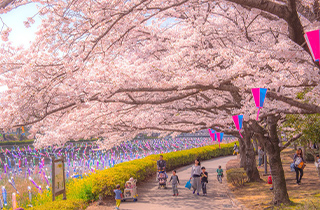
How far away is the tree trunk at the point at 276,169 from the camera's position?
30.7 feet

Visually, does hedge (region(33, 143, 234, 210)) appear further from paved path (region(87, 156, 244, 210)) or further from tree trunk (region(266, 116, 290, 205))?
tree trunk (region(266, 116, 290, 205))

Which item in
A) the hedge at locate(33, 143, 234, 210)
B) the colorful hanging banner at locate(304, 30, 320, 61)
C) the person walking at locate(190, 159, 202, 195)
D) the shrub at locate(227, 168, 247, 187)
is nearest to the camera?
the colorful hanging banner at locate(304, 30, 320, 61)

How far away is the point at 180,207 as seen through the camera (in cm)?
1001

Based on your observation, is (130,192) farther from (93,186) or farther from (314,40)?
(314,40)

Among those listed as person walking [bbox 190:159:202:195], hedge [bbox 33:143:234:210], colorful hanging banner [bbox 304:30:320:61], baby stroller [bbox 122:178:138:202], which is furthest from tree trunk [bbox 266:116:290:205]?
colorful hanging banner [bbox 304:30:320:61]

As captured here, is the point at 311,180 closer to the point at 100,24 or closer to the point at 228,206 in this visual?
the point at 228,206

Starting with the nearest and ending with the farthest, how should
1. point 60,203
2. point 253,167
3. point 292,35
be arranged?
point 292,35
point 60,203
point 253,167

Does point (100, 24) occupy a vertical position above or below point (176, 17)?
below

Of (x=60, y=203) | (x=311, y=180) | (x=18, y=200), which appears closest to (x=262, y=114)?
(x=60, y=203)

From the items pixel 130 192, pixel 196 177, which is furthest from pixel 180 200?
pixel 130 192

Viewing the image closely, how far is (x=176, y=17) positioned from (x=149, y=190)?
776 cm

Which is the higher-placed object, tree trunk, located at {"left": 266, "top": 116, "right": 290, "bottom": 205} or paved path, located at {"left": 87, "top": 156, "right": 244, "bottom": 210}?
tree trunk, located at {"left": 266, "top": 116, "right": 290, "bottom": 205}

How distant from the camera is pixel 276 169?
973cm

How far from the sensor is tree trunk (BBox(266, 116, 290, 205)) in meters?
9.35
